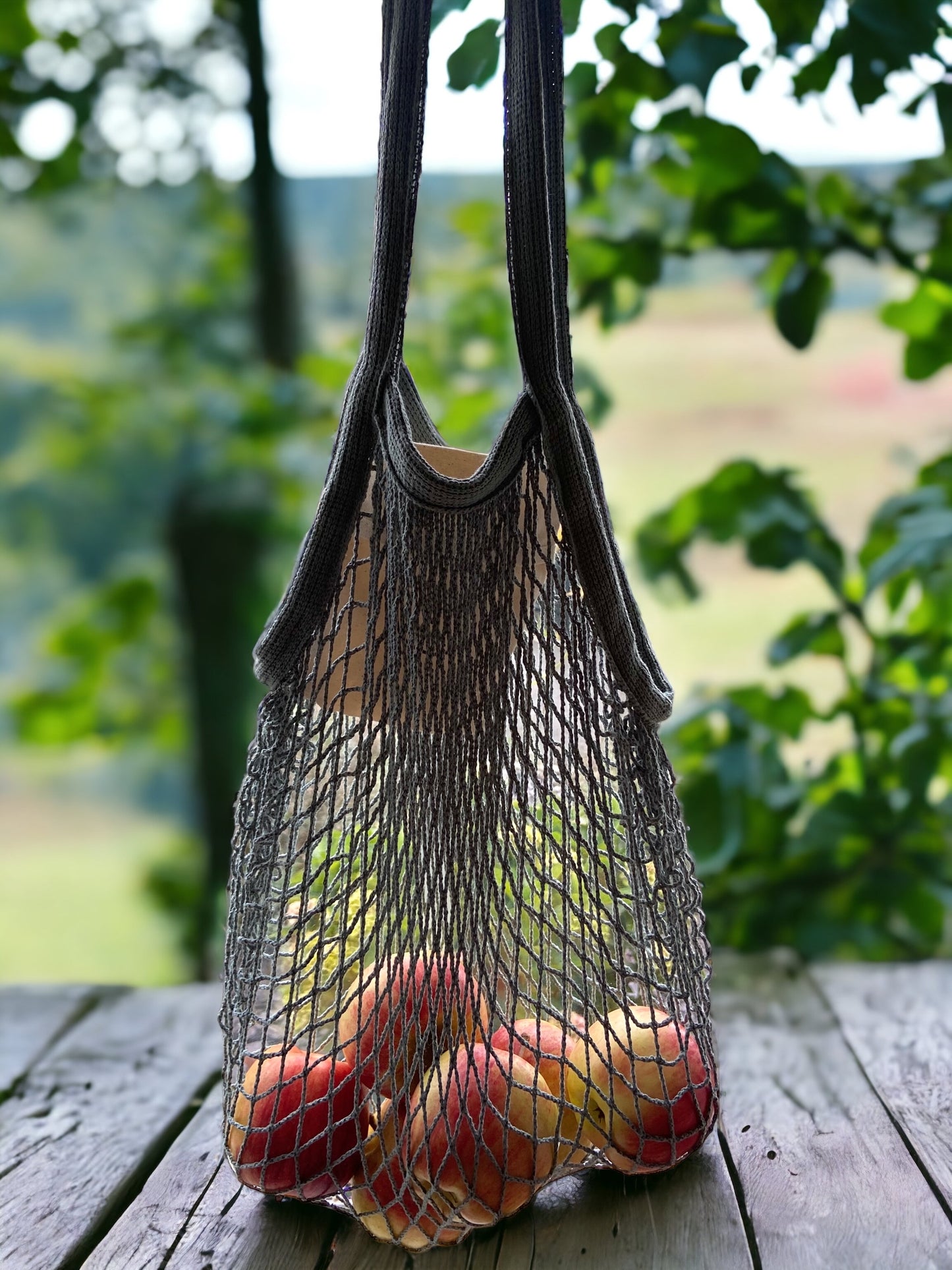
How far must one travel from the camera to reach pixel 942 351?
1.15 metres

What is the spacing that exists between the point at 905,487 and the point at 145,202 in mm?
973

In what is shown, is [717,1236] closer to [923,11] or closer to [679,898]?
[679,898]

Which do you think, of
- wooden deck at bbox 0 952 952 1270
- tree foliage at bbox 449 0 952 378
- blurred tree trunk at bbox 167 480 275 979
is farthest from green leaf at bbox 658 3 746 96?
wooden deck at bbox 0 952 952 1270

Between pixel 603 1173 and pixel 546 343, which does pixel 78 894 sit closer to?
pixel 603 1173

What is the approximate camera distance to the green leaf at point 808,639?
3.93 feet

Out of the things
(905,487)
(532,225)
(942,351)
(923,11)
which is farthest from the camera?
(905,487)

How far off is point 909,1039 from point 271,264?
113 cm

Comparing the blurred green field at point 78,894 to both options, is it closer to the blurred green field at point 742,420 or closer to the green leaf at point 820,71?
the blurred green field at point 742,420

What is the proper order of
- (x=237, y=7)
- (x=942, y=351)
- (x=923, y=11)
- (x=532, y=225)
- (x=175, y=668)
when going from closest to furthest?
1. (x=532, y=225)
2. (x=923, y=11)
3. (x=942, y=351)
4. (x=237, y=7)
5. (x=175, y=668)

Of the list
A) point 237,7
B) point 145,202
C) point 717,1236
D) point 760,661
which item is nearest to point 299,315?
point 145,202

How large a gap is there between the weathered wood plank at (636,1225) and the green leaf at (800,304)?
743 millimetres

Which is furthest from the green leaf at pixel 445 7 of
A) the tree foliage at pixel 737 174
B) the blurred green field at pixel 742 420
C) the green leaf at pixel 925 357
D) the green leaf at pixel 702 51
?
the green leaf at pixel 925 357

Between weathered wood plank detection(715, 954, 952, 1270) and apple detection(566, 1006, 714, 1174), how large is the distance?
0.06 metres

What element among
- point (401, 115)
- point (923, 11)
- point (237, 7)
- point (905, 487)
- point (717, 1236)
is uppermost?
point (237, 7)
